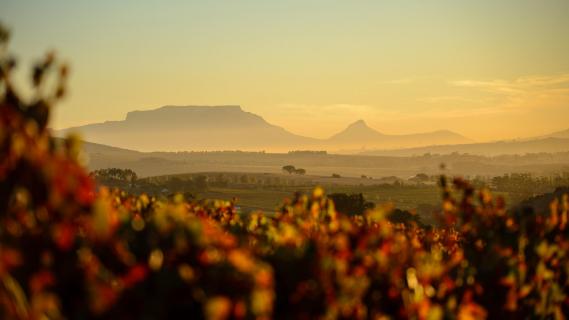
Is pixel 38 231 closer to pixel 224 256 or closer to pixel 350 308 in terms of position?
pixel 224 256

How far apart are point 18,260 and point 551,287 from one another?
631 centimetres

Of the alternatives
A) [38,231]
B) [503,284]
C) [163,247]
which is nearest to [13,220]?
[38,231]

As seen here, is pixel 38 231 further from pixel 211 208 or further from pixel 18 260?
pixel 211 208

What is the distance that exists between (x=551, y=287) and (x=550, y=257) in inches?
28.0

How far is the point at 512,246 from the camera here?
8961 mm

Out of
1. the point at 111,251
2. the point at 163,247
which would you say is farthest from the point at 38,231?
the point at 163,247

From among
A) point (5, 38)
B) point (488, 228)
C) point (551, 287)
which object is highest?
point (5, 38)

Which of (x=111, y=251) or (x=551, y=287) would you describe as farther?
(x=551, y=287)

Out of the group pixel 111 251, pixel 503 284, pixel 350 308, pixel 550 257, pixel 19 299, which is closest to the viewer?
pixel 19 299

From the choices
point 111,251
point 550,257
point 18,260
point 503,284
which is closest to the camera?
point 18,260

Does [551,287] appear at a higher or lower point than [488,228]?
lower

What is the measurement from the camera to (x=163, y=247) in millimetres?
5449

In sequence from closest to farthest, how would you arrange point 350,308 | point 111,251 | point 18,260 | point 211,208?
point 18,260
point 111,251
point 350,308
point 211,208

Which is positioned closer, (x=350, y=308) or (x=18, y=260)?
(x=18, y=260)
